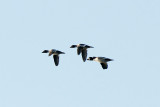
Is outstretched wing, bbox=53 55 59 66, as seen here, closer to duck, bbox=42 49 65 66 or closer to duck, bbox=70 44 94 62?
duck, bbox=42 49 65 66

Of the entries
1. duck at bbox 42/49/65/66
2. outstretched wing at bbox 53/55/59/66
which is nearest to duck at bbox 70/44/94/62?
duck at bbox 42/49/65/66

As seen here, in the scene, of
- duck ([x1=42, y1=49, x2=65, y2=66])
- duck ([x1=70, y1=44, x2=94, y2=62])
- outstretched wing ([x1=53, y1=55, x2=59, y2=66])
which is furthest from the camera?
outstretched wing ([x1=53, y1=55, x2=59, y2=66])

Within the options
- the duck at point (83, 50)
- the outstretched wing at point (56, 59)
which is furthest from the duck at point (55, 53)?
the duck at point (83, 50)

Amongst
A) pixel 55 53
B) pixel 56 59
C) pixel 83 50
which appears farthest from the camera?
pixel 56 59

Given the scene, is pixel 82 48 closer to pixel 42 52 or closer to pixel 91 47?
pixel 91 47

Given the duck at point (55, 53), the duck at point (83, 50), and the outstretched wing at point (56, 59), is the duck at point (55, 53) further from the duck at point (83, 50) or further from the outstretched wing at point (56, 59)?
the duck at point (83, 50)

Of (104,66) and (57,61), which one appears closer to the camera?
(104,66)

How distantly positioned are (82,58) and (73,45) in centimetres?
310

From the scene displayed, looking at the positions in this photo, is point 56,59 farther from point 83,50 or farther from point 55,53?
point 83,50

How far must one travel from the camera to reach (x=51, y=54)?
3910 inches

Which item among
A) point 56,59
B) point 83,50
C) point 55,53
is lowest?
point 56,59

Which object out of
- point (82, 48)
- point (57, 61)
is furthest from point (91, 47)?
point (57, 61)

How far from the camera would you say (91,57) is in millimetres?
96562

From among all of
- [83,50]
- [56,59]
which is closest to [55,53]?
[56,59]
